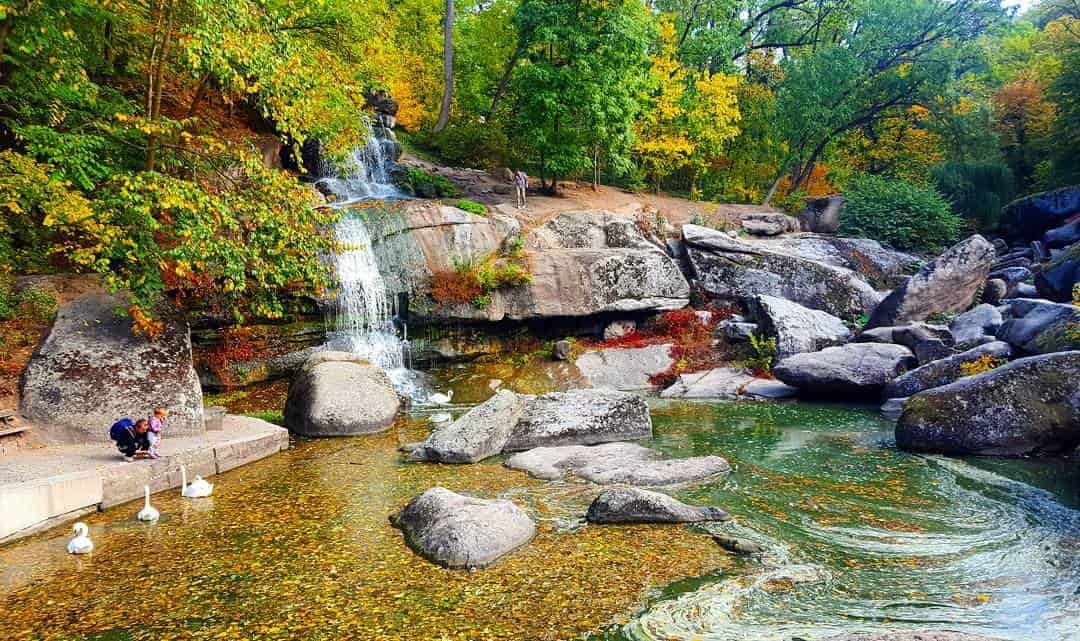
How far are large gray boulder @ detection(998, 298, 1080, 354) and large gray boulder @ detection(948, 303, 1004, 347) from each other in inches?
32.2

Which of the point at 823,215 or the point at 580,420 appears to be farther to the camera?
the point at 823,215

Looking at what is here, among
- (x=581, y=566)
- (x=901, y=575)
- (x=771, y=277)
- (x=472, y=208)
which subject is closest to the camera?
(x=901, y=575)

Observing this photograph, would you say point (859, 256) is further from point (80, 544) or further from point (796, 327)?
point (80, 544)

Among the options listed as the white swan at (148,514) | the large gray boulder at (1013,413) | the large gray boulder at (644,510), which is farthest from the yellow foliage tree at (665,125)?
the white swan at (148,514)

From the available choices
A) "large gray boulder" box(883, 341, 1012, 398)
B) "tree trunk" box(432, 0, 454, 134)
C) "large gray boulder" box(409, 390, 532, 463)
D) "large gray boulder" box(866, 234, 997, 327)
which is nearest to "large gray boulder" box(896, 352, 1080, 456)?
"large gray boulder" box(883, 341, 1012, 398)

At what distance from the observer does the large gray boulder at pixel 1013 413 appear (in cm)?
1257

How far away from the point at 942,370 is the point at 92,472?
60.4ft

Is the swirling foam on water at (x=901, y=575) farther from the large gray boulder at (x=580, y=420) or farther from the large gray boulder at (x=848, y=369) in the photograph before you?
the large gray boulder at (x=848, y=369)

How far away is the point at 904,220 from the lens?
32.7 metres

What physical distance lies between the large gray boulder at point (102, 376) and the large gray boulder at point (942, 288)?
21.3 m

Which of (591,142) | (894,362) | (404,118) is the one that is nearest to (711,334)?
(894,362)

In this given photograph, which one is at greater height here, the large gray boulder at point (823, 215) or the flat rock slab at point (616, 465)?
the large gray boulder at point (823, 215)

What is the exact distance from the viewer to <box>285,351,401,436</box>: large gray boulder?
51.1 ft

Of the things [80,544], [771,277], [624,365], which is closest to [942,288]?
[771,277]
